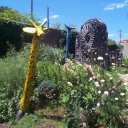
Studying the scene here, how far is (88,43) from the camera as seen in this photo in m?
18.2

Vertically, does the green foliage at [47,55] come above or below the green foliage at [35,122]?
above

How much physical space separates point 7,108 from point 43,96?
0.88 metres

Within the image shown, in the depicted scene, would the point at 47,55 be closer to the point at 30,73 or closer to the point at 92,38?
the point at 92,38

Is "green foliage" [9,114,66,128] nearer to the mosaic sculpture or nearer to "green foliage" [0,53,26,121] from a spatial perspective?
"green foliage" [0,53,26,121]

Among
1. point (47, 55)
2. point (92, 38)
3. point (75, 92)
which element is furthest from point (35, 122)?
point (92, 38)

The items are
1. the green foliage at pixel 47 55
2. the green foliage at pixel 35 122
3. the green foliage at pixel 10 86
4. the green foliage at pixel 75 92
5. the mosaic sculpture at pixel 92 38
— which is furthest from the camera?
the mosaic sculpture at pixel 92 38

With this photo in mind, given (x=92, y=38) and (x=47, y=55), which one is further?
(x=92, y=38)

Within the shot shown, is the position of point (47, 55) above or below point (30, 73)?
above

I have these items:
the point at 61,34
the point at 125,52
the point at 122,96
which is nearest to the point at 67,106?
the point at 122,96

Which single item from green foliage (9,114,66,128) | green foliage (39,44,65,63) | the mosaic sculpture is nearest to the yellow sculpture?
green foliage (9,114,66,128)

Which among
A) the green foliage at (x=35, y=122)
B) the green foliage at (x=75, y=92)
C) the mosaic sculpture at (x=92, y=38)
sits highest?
the mosaic sculpture at (x=92, y=38)

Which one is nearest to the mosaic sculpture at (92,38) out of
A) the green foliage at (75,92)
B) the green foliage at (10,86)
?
the green foliage at (75,92)

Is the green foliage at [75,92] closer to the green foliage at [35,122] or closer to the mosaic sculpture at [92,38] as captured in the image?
the green foliage at [35,122]

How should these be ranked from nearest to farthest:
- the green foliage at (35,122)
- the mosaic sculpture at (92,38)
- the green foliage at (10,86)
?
the green foliage at (35,122) → the green foliage at (10,86) → the mosaic sculpture at (92,38)
